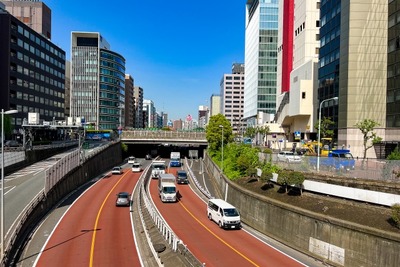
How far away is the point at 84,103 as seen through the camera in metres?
154

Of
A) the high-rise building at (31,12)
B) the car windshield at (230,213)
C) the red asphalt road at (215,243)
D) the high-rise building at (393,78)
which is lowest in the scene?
the red asphalt road at (215,243)

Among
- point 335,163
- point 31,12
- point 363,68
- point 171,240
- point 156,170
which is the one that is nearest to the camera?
point 171,240

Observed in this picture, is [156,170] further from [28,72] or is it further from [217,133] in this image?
[28,72]

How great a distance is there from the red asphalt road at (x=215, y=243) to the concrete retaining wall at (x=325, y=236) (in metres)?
2.76

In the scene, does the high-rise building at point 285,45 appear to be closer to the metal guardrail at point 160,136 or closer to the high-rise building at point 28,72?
the metal guardrail at point 160,136

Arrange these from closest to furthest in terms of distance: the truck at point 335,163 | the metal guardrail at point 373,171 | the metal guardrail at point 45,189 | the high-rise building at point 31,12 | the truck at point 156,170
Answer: the metal guardrail at point 45,189, the metal guardrail at point 373,171, the truck at point 335,163, the truck at point 156,170, the high-rise building at point 31,12

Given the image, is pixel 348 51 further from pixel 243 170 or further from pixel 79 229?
pixel 79 229

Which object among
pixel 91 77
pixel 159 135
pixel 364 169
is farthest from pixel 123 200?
pixel 91 77

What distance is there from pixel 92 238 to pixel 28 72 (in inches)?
3549

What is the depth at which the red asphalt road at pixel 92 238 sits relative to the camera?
74.2 ft

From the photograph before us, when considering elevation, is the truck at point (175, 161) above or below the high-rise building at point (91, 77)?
below

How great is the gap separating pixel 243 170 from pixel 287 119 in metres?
44.0

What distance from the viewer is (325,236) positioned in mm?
24656

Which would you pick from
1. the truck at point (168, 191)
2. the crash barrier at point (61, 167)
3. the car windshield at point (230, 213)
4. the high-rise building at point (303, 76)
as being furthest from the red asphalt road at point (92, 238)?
the high-rise building at point (303, 76)
